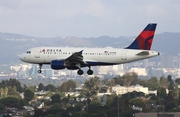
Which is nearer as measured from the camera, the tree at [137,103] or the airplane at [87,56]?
the airplane at [87,56]

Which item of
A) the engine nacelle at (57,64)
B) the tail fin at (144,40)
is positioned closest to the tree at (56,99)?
the tail fin at (144,40)

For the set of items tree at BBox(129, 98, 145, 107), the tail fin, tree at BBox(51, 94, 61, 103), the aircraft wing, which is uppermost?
the tail fin

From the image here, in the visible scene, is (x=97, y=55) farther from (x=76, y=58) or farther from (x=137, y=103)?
(x=137, y=103)

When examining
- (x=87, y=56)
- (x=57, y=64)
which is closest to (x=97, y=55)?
(x=87, y=56)

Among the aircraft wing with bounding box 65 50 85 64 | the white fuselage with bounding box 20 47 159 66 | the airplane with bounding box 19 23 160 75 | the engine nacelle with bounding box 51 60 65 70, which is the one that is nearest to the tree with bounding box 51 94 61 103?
the airplane with bounding box 19 23 160 75

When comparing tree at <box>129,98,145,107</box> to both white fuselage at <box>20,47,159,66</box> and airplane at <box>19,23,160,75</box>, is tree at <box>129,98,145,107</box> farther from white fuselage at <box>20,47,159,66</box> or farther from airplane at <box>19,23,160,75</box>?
white fuselage at <box>20,47,159,66</box>

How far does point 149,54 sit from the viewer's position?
296 feet

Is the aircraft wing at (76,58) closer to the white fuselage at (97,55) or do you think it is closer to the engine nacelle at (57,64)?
the white fuselage at (97,55)

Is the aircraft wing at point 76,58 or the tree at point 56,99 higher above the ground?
the aircraft wing at point 76,58

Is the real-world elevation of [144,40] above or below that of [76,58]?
above

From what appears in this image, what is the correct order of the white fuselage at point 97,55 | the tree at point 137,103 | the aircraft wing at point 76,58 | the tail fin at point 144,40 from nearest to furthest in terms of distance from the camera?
1. the aircraft wing at point 76,58
2. the white fuselage at point 97,55
3. the tail fin at point 144,40
4. the tree at point 137,103

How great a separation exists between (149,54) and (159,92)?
102 m

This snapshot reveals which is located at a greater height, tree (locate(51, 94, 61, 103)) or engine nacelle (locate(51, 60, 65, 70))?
engine nacelle (locate(51, 60, 65, 70))

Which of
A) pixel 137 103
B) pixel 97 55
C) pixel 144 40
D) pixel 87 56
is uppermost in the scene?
pixel 144 40
